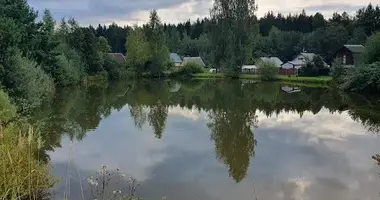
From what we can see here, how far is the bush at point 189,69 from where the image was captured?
6288 centimetres

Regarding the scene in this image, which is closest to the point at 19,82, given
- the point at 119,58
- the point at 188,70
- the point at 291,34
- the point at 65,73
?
the point at 65,73

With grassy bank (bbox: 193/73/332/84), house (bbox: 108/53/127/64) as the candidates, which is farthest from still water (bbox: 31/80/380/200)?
house (bbox: 108/53/127/64)

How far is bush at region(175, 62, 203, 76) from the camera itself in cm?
6288

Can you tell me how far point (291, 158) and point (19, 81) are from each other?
13461mm

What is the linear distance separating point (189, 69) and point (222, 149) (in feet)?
165

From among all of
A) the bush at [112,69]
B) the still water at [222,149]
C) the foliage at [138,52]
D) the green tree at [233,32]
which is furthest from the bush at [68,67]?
the green tree at [233,32]

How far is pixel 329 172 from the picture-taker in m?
10.9

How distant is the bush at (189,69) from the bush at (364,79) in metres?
31.8

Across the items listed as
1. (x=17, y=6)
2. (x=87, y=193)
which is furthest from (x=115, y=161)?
(x=17, y=6)

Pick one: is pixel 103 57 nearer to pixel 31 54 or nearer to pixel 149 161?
pixel 31 54

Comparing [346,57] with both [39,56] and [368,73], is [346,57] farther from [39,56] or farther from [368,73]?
[39,56]

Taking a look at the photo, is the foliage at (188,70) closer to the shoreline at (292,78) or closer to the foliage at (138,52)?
the shoreline at (292,78)

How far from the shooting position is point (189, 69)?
207 ft

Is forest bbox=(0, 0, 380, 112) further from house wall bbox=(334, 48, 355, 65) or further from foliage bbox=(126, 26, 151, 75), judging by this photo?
house wall bbox=(334, 48, 355, 65)
